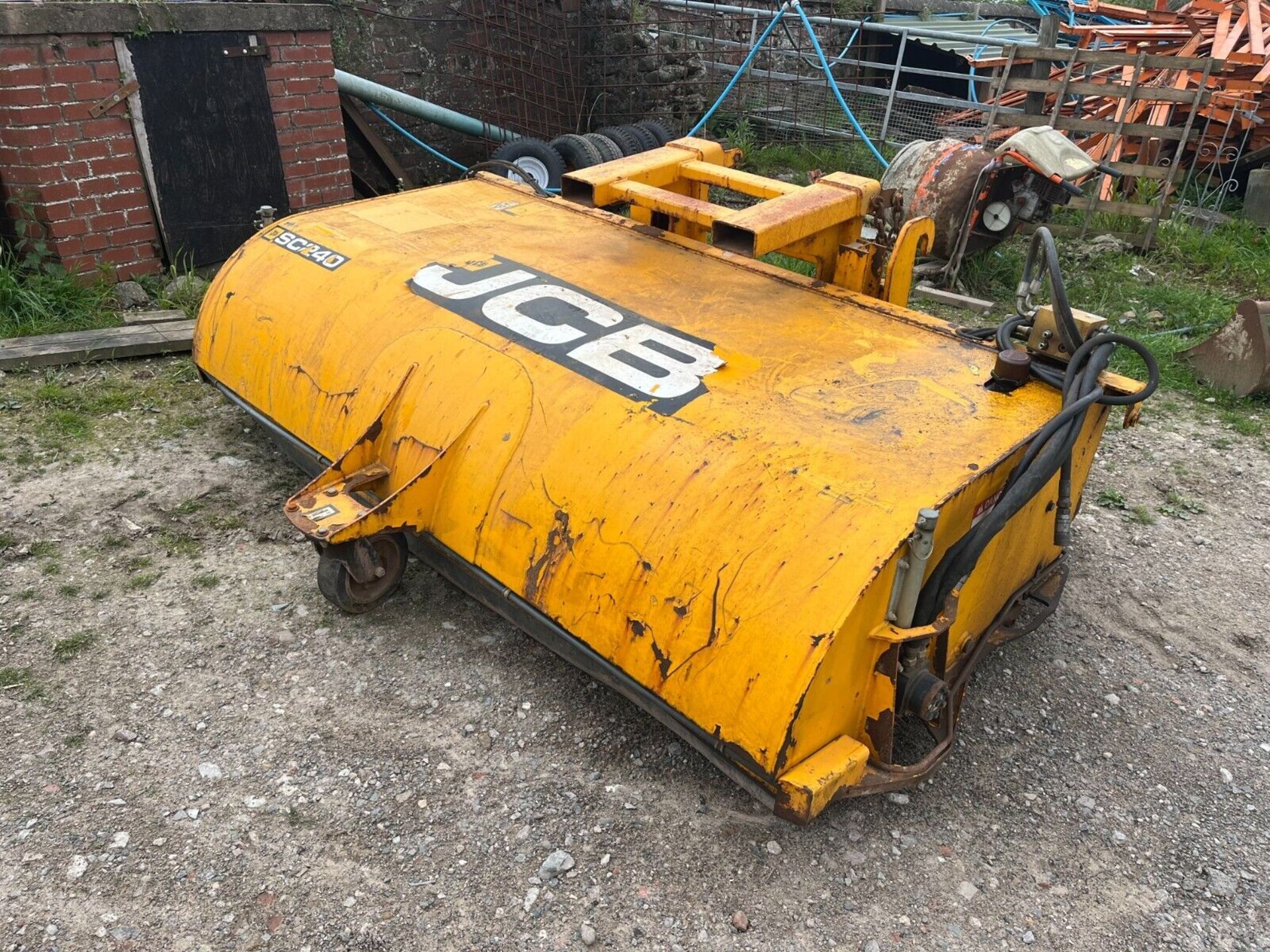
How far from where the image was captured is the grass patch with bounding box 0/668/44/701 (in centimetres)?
271

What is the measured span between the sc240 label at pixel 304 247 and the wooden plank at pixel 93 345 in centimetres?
136

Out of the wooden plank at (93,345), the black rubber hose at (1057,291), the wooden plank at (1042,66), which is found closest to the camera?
the black rubber hose at (1057,291)

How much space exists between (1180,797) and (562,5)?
7.69 m

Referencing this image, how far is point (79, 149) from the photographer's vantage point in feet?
16.5

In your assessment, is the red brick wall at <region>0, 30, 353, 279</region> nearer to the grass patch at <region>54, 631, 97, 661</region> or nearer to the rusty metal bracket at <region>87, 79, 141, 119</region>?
the rusty metal bracket at <region>87, 79, 141, 119</region>

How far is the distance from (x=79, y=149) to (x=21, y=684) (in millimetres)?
3460

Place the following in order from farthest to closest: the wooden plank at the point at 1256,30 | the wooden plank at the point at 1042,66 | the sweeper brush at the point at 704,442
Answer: the wooden plank at the point at 1256,30, the wooden plank at the point at 1042,66, the sweeper brush at the point at 704,442

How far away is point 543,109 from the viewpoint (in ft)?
26.9

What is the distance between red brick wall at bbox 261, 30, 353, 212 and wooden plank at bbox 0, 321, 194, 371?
156cm

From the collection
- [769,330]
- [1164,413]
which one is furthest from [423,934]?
[1164,413]

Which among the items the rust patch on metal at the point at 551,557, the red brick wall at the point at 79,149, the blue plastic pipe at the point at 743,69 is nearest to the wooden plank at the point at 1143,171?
the blue plastic pipe at the point at 743,69

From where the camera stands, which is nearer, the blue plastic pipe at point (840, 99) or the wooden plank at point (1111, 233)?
the wooden plank at point (1111, 233)

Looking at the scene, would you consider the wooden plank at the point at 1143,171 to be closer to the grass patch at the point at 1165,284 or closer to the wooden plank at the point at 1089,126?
the wooden plank at the point at 1089,126

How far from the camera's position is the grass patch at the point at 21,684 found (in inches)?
107
